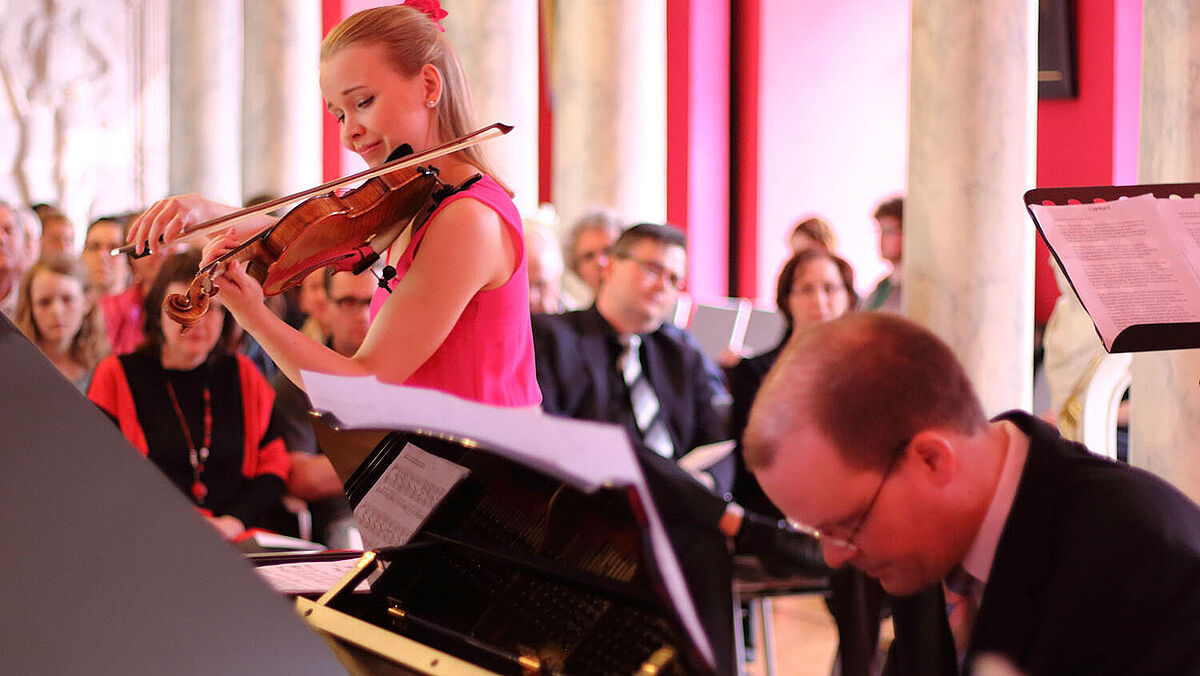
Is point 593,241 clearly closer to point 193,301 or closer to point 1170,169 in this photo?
point 1170,169

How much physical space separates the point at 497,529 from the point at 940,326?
3.23m

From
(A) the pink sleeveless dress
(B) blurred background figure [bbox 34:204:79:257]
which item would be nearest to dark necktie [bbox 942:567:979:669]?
(A) the pink sleeveless dress

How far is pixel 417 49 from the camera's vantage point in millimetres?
1880

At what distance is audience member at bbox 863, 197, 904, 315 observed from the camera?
19.8 ft

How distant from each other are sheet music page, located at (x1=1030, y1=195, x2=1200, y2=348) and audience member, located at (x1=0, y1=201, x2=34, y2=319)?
4736 millimetres

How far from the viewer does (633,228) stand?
4457 mm

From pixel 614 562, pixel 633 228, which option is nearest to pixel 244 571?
pixel 614 562

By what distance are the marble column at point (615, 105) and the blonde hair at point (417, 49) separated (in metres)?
5.20

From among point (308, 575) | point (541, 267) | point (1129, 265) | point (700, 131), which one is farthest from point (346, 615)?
point (700, 131)

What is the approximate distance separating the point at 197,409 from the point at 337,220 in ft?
7.22

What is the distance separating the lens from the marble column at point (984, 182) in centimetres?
419

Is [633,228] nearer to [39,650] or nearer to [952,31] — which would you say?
[952,31]

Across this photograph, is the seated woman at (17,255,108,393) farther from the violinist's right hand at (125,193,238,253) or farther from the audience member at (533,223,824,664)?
the violinist's right hand at (125,193,238,253)

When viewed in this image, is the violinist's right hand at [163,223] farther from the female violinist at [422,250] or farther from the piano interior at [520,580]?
the piano interior at [520,580]
